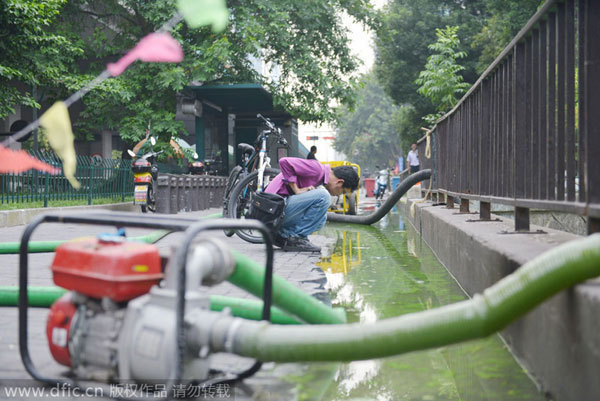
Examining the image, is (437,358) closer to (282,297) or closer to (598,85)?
(282,297)

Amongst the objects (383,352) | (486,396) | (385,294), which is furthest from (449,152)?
(383,352)

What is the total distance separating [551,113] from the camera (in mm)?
3082

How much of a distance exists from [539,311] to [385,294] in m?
2.12

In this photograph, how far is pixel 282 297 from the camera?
2484 mm

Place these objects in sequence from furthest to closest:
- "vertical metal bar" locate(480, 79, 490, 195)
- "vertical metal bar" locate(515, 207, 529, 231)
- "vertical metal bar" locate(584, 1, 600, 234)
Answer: "vertical metal bar" locate(480, 79, 490, 195) < "vertical metal bar" locate(515, 207, 529, 231) < "vertical metal bar" locate(584, 1, 600, 234)

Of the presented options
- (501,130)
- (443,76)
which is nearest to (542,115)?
(501,130)

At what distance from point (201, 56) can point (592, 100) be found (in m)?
12.2

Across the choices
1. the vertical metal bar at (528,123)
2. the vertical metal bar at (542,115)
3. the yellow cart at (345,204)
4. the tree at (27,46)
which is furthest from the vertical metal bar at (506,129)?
the tree at (27,46)

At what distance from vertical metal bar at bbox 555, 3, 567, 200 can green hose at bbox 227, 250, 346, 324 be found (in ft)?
4.07

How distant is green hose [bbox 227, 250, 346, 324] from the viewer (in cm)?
237

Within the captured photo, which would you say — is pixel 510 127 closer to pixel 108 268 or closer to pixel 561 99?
pixel 561 99

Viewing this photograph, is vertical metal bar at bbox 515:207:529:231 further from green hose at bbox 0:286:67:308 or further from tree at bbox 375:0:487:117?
tree at bbox 375:0:487:117

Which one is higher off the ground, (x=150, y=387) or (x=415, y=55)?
(x=415, y=55)

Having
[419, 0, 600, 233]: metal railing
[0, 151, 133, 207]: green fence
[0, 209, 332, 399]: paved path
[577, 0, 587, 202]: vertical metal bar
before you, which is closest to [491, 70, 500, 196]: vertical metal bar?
[419, 0, 600, 233]: metal railing
